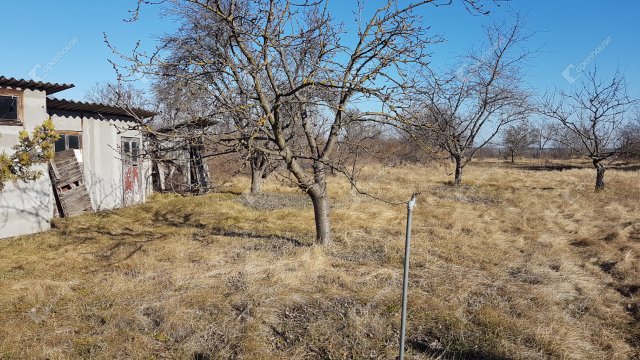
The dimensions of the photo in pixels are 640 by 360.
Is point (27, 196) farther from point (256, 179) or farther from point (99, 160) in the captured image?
point (256, 179)

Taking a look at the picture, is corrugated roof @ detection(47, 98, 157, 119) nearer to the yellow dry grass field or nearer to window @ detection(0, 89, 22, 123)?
window @ detection(0, 89, 22, 123)

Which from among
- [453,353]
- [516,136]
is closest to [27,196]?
[453,353]

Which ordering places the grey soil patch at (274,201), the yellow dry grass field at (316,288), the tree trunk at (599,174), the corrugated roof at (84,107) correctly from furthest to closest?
the tree trunk at (599,174), the grey soil patch at (274,201), the corrugated roof at (84,107), the yellow dry grass field at (316,288)

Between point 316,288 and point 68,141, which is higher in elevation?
point 68,141

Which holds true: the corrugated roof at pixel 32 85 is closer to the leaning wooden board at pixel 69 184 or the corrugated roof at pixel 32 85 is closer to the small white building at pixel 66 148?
the small white building at pixel 66 148

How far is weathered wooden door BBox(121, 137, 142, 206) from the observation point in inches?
475

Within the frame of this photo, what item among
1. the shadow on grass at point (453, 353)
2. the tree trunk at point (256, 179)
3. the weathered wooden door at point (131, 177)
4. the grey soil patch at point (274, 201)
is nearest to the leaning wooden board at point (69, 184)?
the weathered wooden door at point (131, 177)

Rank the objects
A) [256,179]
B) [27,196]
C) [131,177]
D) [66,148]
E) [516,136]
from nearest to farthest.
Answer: [27,196], [66,148], [131,177], [256,179], [516,136]

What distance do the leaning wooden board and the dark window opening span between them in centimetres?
183

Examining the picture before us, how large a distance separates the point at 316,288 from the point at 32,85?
7366 mm

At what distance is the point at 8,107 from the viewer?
8211mm

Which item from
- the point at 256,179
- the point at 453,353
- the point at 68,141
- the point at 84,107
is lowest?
the point at 453,353

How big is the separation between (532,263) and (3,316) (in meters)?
7.18

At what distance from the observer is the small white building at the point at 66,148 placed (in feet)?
27.2
